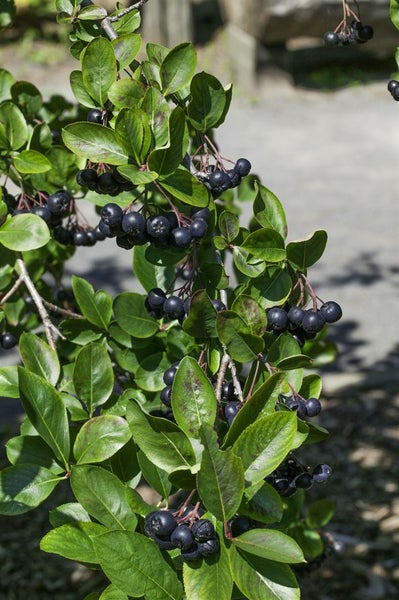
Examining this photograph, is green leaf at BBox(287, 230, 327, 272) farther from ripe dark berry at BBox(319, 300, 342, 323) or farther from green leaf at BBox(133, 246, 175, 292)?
green leaf at BBox(133, 246, 175, 292)

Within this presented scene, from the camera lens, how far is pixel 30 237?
1.43m

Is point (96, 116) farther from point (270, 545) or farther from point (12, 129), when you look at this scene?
point (270, 545)

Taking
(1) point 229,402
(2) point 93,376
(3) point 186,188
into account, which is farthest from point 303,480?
(3) point 186,188

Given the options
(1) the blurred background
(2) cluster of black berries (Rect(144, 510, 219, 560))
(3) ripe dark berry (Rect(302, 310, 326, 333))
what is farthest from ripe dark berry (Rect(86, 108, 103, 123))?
(1) the blurred background

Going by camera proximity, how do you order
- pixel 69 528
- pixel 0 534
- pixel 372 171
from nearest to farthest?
1. pixel 69 528
2. pixel 0 534
3. pixel 372 171

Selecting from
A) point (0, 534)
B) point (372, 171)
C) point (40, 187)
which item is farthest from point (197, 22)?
point (40, 187)

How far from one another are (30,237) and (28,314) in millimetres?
738

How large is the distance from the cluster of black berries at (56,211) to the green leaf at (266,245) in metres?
0.48

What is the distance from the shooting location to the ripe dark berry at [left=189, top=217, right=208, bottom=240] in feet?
4.37

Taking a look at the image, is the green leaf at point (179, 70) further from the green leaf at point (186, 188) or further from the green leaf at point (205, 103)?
the green leaf at point (186, 188)

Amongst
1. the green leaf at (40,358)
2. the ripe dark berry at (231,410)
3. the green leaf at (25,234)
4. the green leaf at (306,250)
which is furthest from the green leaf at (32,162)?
the ripe dark berry at (231,410)

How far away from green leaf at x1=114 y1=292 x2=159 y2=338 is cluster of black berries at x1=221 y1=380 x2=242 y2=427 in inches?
10.2

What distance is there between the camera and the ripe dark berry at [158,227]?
131cm

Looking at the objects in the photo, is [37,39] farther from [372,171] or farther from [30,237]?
[30,237]
